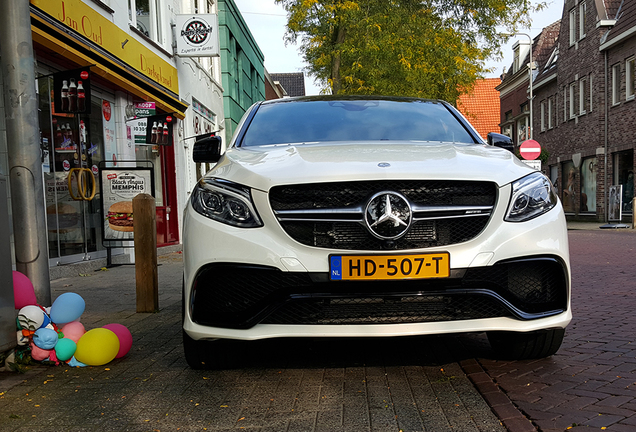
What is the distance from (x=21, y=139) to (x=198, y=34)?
12.4m

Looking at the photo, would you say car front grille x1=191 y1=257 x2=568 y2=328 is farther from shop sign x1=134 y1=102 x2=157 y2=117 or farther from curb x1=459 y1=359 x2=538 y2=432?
shop sign x1=134 y1=102 x2=157 y2=117

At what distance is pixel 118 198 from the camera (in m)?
10.2

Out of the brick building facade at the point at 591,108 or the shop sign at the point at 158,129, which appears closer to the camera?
the shop sign at the point at 158,129

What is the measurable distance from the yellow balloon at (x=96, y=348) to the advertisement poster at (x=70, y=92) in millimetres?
6172

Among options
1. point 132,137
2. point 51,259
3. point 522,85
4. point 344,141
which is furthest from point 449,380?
point 522,85

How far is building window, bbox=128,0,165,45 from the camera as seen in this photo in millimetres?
13170

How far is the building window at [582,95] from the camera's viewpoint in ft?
94.1

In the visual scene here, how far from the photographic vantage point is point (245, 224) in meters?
3.18

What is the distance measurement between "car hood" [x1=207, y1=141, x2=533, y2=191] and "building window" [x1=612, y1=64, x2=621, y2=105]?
2457cm

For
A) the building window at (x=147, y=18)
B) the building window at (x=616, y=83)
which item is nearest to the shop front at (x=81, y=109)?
the building window at (x=147, y=18)

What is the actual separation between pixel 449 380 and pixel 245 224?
50.9 inches

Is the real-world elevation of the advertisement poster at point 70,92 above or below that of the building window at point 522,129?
below

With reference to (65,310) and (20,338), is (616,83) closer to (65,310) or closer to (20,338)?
(65,310)

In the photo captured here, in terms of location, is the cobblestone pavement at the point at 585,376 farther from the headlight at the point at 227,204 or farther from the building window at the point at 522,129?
the building window at the point at 522,129
